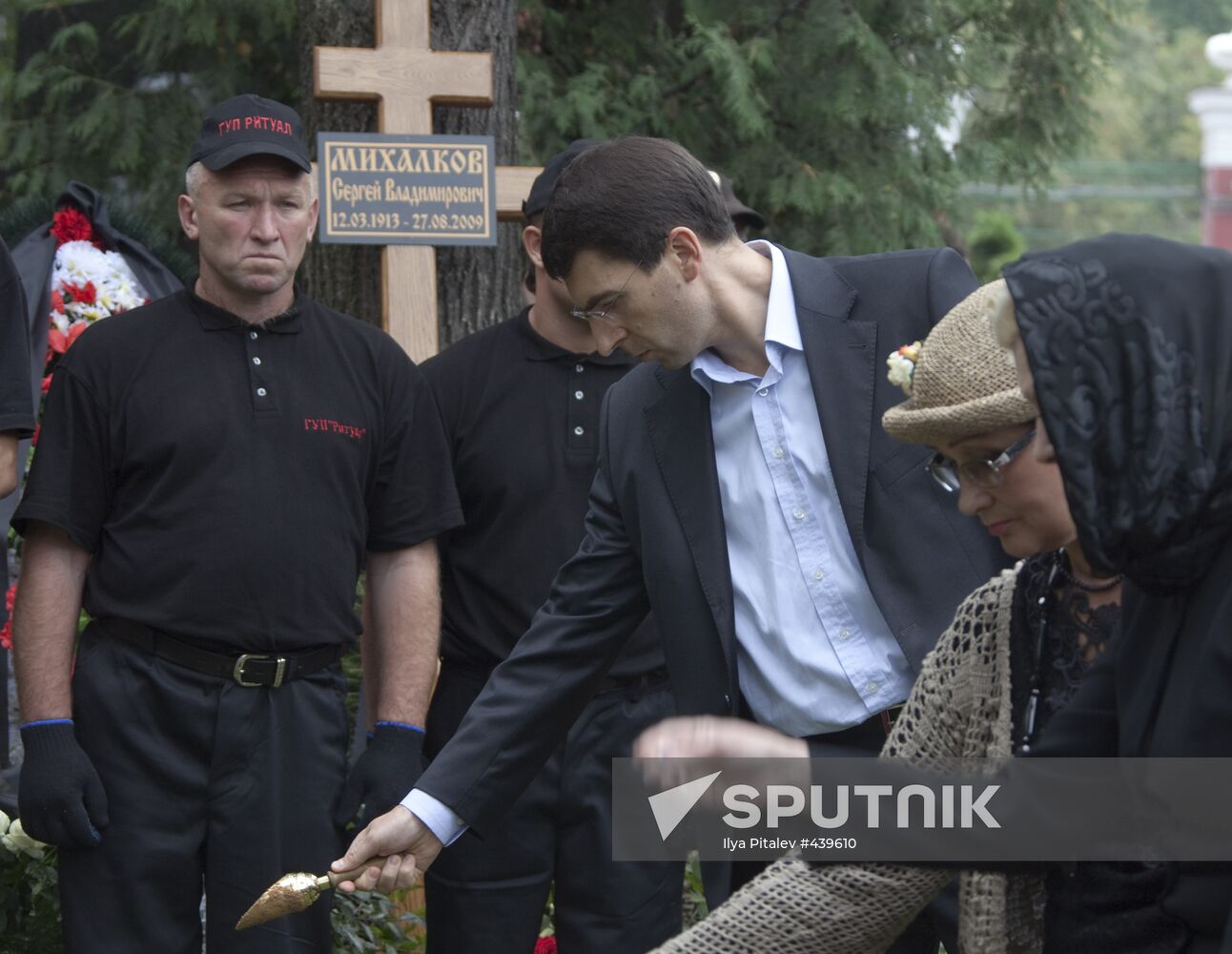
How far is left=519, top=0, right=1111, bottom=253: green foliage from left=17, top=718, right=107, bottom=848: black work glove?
3.67 metres

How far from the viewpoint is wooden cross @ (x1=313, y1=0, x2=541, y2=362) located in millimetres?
5258

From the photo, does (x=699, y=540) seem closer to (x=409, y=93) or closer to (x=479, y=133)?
(x=409, y=93)

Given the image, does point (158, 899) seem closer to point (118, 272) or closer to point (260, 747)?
point (260, 747)

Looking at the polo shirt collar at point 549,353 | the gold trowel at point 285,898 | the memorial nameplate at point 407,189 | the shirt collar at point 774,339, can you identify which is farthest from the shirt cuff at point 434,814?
the memorial nameplate at point 407,189

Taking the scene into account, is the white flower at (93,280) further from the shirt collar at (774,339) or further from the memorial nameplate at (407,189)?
the shirt collar at (774,339)

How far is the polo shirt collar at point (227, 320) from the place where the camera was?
3809 millimetres

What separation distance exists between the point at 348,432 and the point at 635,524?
0.87 metres

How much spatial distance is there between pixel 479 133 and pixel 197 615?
2783 mm

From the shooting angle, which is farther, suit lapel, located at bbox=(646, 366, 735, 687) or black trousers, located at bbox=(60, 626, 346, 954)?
black trousers, located at bbox=(60, 626, 346, 954)

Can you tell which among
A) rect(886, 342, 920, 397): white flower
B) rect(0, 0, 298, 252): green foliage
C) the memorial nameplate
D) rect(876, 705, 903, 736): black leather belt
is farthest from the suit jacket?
rect(0, 0, 298, 252): green foliage

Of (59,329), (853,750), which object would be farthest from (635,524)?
(59,329)

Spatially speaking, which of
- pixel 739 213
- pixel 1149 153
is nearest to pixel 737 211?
pixel 739 213

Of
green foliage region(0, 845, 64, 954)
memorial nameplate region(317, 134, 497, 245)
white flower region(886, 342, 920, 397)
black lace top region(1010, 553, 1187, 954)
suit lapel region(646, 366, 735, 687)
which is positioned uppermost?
memorial nameplate region(317, 134, 497, 245)

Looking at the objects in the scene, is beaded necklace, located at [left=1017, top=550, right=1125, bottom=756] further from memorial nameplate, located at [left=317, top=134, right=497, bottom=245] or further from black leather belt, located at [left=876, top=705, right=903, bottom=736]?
memorial nameplate, located at [left=317, top=134, right=497, bottom=245]
